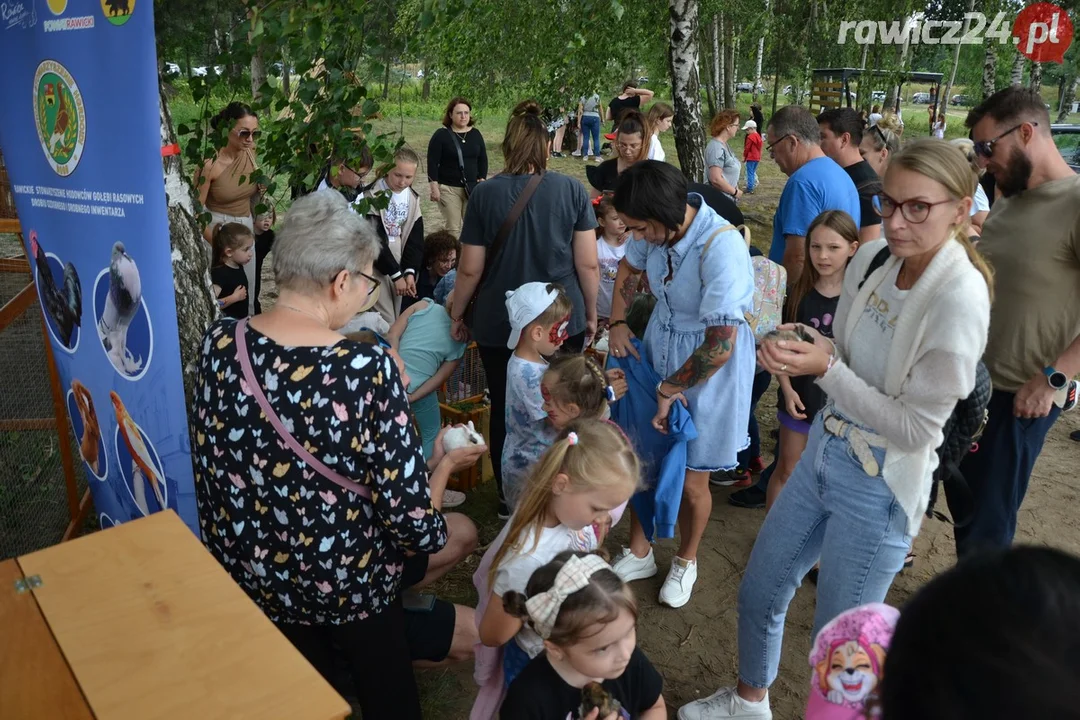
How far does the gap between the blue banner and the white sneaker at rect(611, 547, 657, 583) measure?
1.83 m

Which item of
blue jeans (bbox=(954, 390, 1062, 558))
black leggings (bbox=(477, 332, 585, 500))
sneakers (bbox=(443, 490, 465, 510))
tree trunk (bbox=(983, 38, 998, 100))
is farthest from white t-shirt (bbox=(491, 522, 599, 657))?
tree trunk (bbox=(983, 38, 998, 100))

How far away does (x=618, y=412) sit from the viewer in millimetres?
3553

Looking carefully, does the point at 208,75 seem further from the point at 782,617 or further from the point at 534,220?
the point at 782,617

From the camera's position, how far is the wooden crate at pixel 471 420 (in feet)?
15.0

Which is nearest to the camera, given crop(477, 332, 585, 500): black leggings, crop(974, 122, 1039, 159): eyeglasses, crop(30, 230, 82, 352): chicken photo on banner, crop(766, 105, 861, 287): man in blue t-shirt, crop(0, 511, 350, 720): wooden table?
crop(0, 511, 350, 720): wooden table

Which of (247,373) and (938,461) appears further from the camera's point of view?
(938,461)

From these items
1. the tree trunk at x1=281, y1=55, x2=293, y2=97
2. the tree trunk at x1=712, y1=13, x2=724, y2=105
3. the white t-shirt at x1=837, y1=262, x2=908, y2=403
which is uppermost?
the tree trunk at x1=712, y1=13, x2=724, y2=105

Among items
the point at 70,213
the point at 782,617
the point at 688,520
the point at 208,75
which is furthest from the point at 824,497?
the point at 208,75

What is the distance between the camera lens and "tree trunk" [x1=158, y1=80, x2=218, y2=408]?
3.17 metres

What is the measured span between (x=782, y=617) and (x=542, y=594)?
3.28 ft

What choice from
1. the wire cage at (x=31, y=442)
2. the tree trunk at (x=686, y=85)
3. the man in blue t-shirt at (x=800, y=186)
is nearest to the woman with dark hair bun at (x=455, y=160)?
the tree trunk at (x=686, y=85)

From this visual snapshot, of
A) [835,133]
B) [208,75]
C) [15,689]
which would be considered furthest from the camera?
[835,133]

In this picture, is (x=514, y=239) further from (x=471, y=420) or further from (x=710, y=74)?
(x=710, y=74)

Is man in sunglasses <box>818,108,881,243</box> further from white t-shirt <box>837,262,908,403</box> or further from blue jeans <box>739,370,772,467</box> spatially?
white t-shirt <box>837,262,908,403</box>
